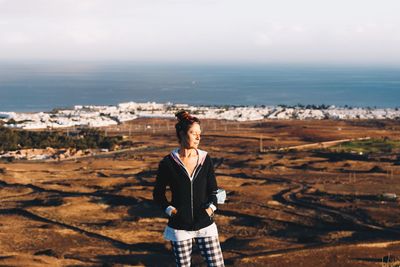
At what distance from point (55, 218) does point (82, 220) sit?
1321 millimetres

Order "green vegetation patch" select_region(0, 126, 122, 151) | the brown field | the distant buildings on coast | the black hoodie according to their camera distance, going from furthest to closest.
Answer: the distant buildings on coast, "green vegetation patch" select_region(0, 126, 122, 151), the brown field, the black hoodie

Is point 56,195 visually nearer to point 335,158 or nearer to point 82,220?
point 82,220

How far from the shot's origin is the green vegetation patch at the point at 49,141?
54.8 metres

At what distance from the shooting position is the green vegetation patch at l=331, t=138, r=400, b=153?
5000cm

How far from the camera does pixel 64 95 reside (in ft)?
518

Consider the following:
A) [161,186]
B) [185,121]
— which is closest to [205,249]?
[161,186]

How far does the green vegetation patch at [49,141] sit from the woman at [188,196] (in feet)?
164

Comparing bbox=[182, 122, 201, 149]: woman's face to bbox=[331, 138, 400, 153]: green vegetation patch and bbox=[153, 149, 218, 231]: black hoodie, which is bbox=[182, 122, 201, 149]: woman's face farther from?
bbox=[331, 138, 400, 153]: green vegetation patch

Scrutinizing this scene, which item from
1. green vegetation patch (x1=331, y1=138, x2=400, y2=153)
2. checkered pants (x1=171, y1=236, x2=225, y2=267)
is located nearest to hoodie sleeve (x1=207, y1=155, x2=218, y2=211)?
checkered pants (x1=171, y1=236, x2=225, y2=267)

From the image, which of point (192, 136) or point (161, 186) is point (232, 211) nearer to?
point (161, 186)

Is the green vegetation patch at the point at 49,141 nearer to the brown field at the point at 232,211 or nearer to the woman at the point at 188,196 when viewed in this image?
the brown field at the point at 232,211

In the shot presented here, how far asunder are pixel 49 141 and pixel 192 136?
52518mm

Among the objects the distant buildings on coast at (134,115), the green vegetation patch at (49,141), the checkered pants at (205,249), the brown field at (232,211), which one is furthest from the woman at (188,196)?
the distant buildings on coast at (134,115)

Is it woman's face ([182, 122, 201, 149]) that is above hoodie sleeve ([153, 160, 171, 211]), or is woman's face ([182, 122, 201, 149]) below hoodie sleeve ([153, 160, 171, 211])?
above
